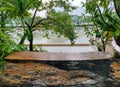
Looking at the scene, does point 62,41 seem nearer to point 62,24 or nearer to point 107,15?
point 62,24

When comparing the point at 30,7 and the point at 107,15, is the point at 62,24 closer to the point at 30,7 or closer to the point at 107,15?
the point at 30,7

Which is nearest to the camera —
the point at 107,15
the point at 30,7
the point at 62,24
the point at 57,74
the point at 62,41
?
the point at 57,74

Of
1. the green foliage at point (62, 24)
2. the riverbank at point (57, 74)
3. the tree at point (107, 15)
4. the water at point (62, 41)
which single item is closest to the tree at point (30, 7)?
the green foliage at point (62, 24)

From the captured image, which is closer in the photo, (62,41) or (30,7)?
(30,7)

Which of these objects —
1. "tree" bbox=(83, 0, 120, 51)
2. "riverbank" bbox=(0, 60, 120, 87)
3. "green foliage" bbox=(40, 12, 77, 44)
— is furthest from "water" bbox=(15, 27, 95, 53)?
"riverbank" bbox=(0, 60, 120, 87)

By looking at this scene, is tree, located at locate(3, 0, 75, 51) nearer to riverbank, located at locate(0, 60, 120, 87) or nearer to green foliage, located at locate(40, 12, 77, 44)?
green foliage, located at locate(40, 12, 77, 44)

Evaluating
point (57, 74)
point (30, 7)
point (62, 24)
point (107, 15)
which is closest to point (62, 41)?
point (62, 24)

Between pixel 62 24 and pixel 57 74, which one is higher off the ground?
pixel 62 24

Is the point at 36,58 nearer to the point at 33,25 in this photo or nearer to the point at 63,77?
the point at 63,77

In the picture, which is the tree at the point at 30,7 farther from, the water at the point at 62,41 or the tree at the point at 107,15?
the tree at the point at 107,15

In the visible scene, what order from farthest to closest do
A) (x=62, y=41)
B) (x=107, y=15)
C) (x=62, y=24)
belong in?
(x=62, y=41), (x=62, y=24), (x=107, y=15)

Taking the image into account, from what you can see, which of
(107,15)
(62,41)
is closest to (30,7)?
(62,41)

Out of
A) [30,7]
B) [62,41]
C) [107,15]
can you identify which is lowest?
[62,41]

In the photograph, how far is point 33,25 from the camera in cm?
332
